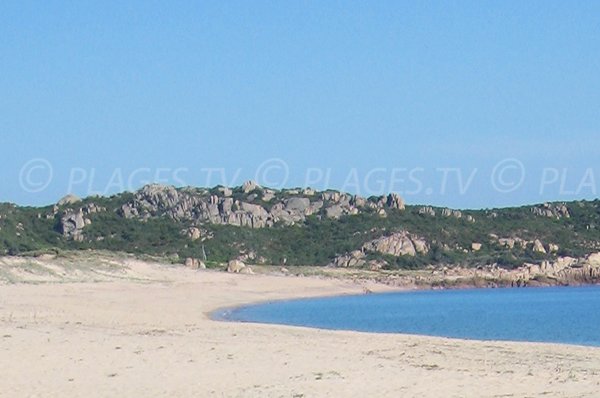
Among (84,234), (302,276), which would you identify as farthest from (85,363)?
(84,234)

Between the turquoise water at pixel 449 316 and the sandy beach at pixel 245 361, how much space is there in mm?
7135

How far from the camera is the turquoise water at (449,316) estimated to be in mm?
33469

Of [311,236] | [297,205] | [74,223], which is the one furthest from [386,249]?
[74,223]

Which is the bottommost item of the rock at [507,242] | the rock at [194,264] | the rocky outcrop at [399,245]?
the rock at [194,264]

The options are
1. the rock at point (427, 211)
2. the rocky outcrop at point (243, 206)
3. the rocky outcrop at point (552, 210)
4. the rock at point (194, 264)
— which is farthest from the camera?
the rocky outcrop at point (552, 210)

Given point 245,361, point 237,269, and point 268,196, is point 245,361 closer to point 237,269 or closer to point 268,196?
point 237,269

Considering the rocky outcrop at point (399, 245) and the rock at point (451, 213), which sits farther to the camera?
the rock at point (451, 213)

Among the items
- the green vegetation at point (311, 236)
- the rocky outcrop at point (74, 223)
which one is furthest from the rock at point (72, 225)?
the green vegetation at point (311, 236)

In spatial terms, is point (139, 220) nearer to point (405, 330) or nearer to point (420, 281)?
point (420, 281)

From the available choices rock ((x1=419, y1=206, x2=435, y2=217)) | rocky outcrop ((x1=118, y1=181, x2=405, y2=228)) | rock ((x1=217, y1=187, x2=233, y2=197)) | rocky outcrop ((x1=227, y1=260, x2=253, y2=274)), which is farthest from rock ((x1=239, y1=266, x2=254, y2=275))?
rock ((x1=419, y1=206, x2=435, y2=217))

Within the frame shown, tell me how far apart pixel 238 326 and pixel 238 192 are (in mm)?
83894

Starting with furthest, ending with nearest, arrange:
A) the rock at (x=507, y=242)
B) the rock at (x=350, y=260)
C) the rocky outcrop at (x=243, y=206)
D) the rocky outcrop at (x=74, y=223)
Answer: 1. the rocky outcrop at (x=243, y=206)
2. the rock at (x=507, y=242)
3. the rocky outcrop at (x=74, y=223)
4. the rock at (x=350, y=260)

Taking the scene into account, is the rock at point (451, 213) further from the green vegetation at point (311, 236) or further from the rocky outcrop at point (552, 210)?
the rocky outcrop at point (552, 210)

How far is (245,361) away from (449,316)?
25916mm
